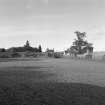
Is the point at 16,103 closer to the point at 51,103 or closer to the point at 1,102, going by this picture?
the point at 1,102

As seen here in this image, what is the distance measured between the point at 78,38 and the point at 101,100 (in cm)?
5014

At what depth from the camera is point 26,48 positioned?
98188mm

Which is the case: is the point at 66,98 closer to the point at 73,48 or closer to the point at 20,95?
the point at 20,95

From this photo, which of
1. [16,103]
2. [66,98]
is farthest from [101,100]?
[16,103]

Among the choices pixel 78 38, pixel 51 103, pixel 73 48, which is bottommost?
pixel 51 103

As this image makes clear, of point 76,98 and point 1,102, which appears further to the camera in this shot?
point 76,98

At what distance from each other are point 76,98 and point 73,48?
160 feet

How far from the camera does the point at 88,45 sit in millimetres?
51875

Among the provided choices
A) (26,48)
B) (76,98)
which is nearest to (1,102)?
(76,98)

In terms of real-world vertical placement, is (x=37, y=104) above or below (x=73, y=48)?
below

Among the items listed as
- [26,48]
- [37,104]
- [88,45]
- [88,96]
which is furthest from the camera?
[26,48]

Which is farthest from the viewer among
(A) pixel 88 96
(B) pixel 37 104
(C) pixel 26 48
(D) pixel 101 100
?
(C) pixel 26 48

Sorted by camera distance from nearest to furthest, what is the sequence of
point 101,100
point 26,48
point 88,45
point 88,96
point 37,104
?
1. point 37,104
2. point 101,100
3. point 88,96
4. point 88,45
5. point 26,48

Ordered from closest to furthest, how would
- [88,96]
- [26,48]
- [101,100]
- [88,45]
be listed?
[101,100] < [88,96] < [88,45] < [26,48]
